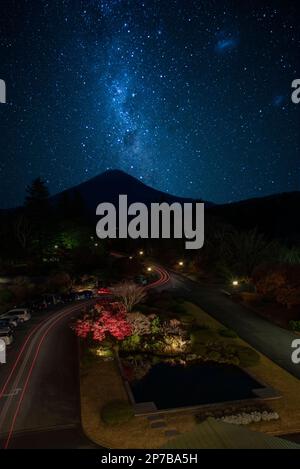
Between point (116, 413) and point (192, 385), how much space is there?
535 cm

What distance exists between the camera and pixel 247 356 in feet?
76.4

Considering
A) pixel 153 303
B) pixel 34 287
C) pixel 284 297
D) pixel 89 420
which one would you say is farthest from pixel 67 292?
pixel 89 420

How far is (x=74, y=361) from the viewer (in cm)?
2384

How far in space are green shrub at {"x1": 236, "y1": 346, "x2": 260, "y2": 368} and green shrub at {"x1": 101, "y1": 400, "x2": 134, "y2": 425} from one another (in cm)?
923

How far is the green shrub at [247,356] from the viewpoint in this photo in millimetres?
22531

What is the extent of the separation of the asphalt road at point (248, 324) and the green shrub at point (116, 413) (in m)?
11.2

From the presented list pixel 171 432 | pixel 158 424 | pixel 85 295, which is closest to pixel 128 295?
pixel 85 295

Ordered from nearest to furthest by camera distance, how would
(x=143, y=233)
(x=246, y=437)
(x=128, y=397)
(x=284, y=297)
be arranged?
(x=246, y=437) → (x=128, y=397) → (x=284, y=297) → (x=143, y=233)

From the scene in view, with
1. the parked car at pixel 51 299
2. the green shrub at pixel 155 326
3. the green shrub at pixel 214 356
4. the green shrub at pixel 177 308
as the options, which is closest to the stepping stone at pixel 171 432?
the green shrub at pixel 214 356

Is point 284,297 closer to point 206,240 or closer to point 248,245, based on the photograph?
point 248,245

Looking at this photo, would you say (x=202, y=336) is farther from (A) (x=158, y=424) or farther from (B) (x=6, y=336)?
(B) (x=6, y=336)

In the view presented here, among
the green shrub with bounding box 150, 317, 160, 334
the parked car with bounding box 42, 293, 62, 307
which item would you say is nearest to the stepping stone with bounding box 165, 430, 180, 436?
the green shrub with bounding box 150, 317, 160, 334

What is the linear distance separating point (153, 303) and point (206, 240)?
28.3 meters
